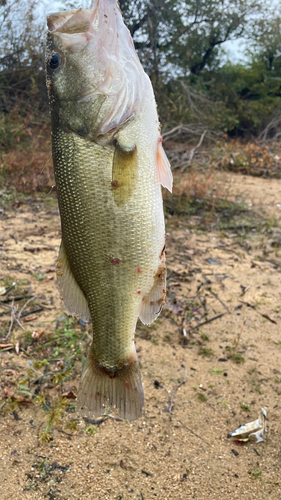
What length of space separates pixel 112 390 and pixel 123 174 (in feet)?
3.04

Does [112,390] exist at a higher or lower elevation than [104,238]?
lower

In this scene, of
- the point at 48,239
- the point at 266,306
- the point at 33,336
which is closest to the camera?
the point at 33,336

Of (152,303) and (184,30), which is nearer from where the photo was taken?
(152,303)

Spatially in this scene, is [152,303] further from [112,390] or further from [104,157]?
[104,157]

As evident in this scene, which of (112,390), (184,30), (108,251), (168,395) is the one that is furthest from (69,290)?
(184,30)

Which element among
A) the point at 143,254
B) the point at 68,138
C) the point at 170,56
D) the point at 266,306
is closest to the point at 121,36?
the point at 68,138

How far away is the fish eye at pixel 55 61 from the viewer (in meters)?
1.44

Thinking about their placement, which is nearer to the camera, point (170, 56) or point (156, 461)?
point (156, 461)

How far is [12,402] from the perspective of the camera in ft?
7.59

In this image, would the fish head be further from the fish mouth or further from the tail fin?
the tail fin

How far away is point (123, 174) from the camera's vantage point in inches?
54.6

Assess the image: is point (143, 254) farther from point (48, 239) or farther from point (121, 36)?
point (48, 239)

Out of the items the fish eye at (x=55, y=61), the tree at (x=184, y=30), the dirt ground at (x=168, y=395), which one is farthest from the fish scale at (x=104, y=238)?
the tree at (x=184, y=30)

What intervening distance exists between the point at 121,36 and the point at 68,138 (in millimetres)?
448
